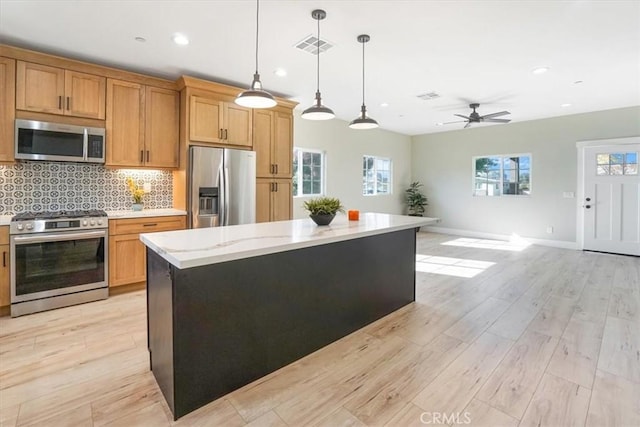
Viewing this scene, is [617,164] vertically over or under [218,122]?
under

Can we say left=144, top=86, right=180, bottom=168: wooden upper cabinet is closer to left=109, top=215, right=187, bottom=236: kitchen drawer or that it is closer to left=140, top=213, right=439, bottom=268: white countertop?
left=109, top=215, right=187, bottom=236: kitchen drawer

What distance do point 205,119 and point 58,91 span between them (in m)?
1.46

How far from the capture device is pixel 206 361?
5.89 ft

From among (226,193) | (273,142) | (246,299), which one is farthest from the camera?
(273,142)

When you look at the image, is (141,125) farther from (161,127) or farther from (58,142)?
(58,142)

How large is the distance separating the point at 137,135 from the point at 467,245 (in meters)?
6.25

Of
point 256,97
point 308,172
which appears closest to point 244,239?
point 256,97

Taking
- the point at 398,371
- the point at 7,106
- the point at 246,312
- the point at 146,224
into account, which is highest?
the point at 7,106

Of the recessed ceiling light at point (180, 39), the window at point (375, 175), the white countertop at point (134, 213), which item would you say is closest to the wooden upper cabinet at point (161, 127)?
the white countertop at point (134, 213)

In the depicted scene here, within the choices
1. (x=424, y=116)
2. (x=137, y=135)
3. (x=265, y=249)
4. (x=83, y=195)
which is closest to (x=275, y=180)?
(x=137, y=135)

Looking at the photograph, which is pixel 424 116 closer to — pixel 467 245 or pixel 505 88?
pixel 505 88

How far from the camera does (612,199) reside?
5824 mm

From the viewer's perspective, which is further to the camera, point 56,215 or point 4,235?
point 56,215

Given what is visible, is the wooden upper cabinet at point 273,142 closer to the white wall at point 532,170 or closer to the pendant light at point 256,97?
the pendant light at point 256,97
